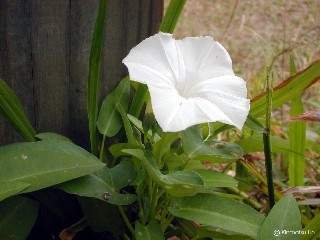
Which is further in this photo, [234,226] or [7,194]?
[234,226]

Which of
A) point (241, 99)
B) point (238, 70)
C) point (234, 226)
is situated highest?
point (241, 99)

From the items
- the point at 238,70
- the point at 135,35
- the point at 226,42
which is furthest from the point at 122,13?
the point at 226,42

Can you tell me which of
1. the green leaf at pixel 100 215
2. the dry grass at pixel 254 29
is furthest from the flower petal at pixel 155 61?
the dry grass at pixel 254 29

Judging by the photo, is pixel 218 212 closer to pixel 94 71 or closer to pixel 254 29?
pixel 94 71

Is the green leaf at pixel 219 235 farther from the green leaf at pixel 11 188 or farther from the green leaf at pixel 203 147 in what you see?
the green leaf at pixel 11 188

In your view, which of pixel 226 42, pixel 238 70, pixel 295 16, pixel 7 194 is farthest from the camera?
pixel 295 16

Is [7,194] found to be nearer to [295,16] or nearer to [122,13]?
[122,13]

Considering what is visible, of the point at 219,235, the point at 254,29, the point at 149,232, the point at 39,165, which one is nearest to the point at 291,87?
the point at 219,235
